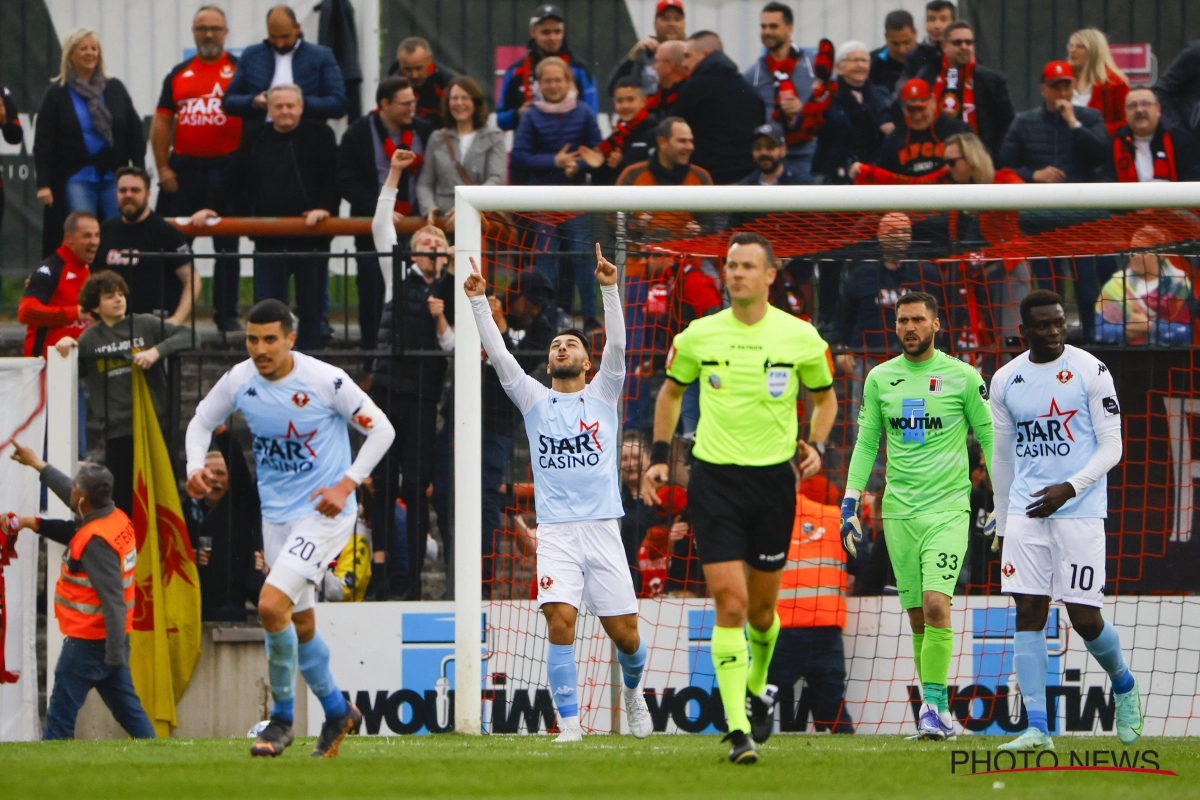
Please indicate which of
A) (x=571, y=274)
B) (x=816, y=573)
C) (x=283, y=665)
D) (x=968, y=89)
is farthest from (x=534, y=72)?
(x=283, y=665)

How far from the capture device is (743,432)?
7.14m

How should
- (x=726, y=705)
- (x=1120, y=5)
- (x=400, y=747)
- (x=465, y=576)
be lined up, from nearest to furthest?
(x=726, y=705) < (x=400, y=747) < (x=465, y=576) < (x=1120, y=5)

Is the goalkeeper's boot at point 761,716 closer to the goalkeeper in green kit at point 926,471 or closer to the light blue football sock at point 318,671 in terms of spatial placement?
the goalkeeper in green kit at point 926,471

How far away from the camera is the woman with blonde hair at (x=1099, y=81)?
12383mm

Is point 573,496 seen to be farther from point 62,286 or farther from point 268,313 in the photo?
point 62,286

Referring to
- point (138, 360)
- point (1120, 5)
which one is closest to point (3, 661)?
point (138, 360)

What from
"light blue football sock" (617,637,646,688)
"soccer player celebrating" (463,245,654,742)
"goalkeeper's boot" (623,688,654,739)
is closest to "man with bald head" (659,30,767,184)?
"soccer player celebrating" (463,245,654,742)

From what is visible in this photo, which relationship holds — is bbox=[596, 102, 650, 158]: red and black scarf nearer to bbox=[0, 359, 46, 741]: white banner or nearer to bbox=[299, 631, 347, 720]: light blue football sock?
bbox=[0, 359, 46, 741]: white banner

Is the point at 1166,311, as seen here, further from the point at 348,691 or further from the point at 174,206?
the point at 174,206

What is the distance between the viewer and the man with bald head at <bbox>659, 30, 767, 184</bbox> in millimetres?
11859

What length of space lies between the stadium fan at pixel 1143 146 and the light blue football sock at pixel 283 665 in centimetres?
743

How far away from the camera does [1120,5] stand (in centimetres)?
1423

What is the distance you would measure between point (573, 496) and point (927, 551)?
192 centimetres

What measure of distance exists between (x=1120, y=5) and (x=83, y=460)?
9.53m
